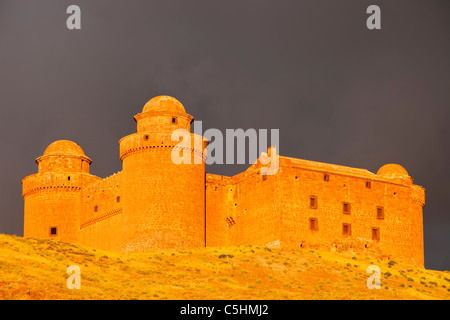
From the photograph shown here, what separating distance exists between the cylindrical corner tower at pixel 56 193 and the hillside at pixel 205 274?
45.3 ft

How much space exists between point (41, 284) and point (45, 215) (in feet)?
89.0

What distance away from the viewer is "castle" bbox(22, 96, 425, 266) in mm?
64375

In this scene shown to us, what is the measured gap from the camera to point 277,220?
213 ft

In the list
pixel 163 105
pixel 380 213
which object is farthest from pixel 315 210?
pixel 163 105

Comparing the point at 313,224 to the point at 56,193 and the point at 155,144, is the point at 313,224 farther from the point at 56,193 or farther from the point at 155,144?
the point at 56,193

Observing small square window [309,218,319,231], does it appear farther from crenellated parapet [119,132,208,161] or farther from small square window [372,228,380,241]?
crenellated parapet [119,132,208,161]

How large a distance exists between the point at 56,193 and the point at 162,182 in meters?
13.5

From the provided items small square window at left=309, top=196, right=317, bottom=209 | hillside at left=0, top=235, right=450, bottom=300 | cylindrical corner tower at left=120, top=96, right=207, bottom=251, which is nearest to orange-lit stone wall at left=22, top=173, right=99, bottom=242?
cylindrical corner tower at left=120, top=96, right=207, bottom=251

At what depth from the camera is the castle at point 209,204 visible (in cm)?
6438

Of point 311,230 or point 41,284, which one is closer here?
point 41,284

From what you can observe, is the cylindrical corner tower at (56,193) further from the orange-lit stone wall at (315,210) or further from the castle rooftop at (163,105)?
the orange-lit stone wall at (315,210)
